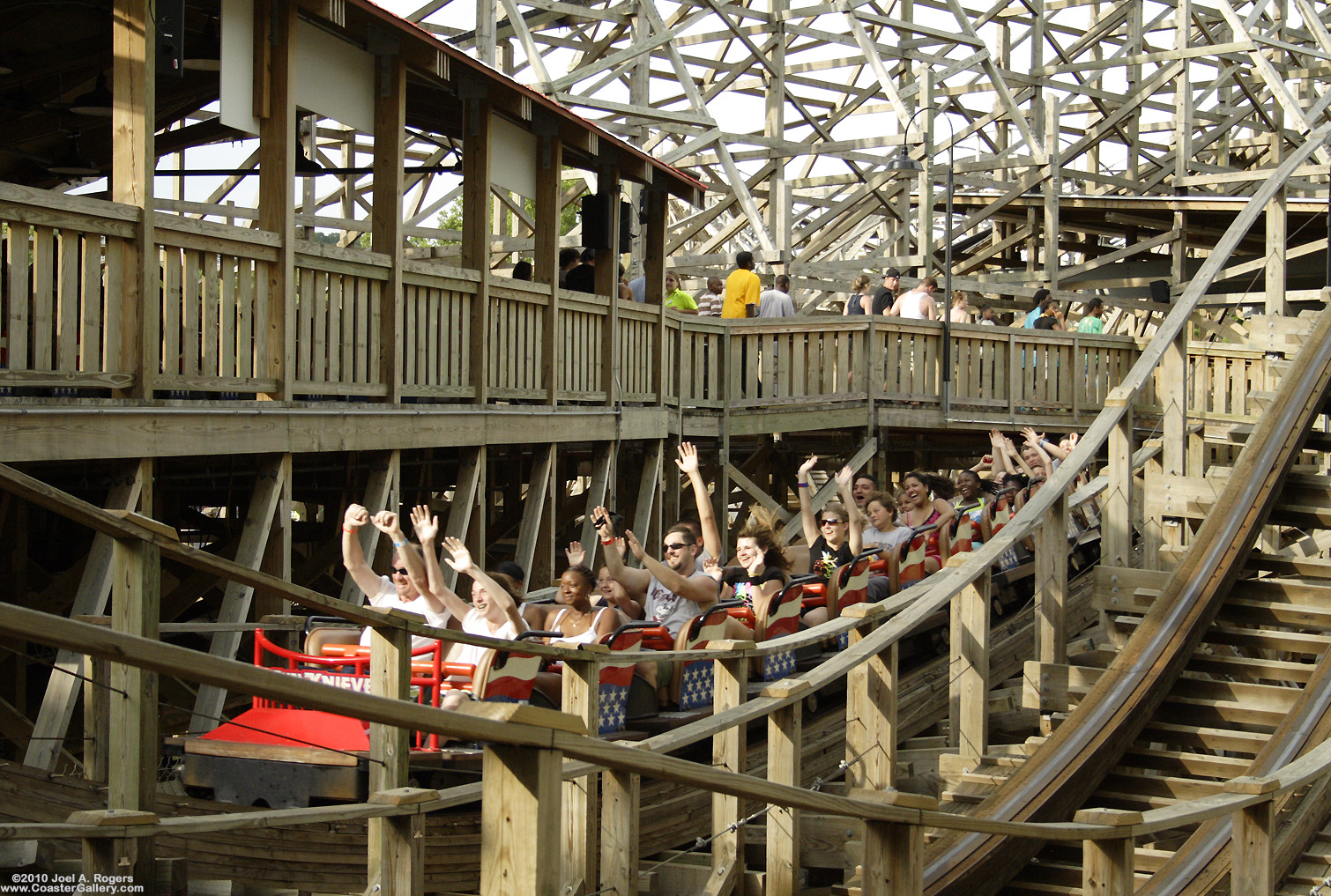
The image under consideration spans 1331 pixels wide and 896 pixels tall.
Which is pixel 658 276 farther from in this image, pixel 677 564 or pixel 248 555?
pixel 248 555

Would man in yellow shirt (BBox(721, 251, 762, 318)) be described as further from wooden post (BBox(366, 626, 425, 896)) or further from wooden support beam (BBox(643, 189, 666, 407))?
wooden post (BBox(366, 626, 425, 896))

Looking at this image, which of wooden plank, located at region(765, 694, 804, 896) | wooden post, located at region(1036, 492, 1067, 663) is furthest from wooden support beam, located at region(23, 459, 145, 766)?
wooden post, located at region(1036, 492, 1067, 663)

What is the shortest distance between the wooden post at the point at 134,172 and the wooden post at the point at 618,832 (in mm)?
3610

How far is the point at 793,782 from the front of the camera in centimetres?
695

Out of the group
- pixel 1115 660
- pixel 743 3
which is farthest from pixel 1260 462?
pixel 743 3

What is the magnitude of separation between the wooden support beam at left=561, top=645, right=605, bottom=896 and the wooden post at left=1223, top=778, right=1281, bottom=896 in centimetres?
255

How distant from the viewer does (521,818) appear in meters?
2.78

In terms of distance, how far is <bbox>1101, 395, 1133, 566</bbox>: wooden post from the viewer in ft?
29.1

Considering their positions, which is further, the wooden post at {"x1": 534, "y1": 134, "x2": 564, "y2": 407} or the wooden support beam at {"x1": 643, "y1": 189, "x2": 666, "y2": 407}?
the wooden support beam at {"x1": 643, "y1": 189, "x2": 666, "y2": 407}

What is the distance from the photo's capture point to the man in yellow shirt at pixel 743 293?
1716 cm

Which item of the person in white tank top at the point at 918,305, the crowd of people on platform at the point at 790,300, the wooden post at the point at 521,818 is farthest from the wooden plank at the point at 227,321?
the person in white tank top at the point at 918,305

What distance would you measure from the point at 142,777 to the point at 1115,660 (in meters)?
4.79

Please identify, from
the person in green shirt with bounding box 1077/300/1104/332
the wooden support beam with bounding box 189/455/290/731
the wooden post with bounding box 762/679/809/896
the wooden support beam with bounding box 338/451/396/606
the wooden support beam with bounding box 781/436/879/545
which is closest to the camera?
the wooden post with bounding box 762/679/809/896

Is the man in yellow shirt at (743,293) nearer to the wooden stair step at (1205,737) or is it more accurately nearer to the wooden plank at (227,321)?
Result: the wooden plank at (227,321)
